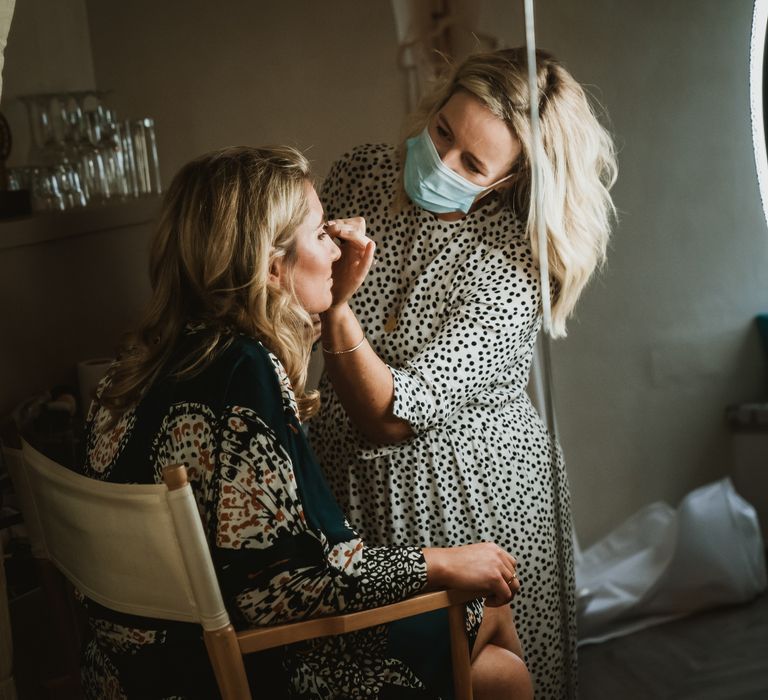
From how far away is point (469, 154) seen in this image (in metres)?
1.21

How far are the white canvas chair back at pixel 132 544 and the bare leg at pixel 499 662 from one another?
0.40 metres

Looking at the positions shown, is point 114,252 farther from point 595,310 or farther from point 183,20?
point 595,310

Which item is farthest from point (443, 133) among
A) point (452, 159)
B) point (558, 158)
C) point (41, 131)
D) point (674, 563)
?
point (41, 131)

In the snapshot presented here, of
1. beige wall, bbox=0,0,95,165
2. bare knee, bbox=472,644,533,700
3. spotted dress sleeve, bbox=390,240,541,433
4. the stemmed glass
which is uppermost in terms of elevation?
beige wall, bbox=0,0,95,165

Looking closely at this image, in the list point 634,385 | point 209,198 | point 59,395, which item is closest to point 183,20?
point 209,198

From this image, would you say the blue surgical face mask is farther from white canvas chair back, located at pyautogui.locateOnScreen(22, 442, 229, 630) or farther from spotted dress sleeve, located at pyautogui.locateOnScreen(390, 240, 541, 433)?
white canvas chair back, located at pyautogui.locateOnScreen(22, 442, 229, 630)

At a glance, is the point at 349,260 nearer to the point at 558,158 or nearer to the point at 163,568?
the point at 558,158

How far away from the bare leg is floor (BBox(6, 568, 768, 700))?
85mm

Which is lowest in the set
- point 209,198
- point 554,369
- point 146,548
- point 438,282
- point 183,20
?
point 146,548

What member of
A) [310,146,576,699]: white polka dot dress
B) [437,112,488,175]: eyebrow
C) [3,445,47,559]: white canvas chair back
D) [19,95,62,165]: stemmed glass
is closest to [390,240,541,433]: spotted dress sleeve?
[310,146,576,699]: white polka dot dress

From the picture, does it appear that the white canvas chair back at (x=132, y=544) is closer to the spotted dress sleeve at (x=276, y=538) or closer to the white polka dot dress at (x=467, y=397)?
the spotted dress sleeve at (x=276, y=538)

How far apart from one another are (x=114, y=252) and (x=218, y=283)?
522 millimetres

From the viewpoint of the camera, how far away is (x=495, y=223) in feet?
3.99

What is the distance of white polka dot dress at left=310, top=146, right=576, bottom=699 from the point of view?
1.22 m
